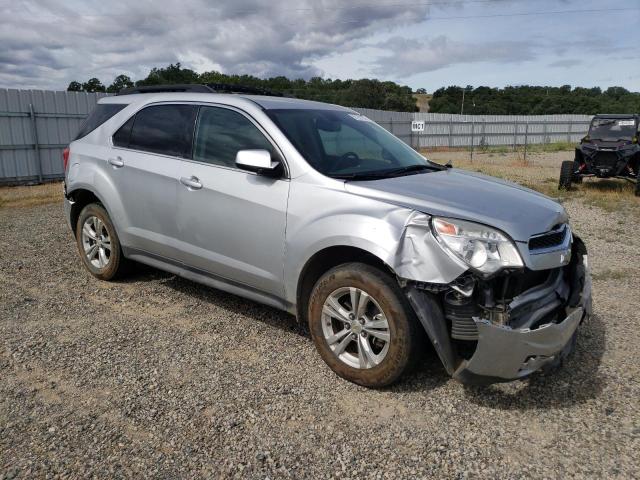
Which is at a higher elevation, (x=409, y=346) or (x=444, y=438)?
(x=409, y=346)

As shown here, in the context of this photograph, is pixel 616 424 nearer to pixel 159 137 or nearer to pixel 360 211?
pixel 360 211

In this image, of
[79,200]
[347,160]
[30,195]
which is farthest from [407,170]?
[30,195]

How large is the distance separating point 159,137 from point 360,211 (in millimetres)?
2185

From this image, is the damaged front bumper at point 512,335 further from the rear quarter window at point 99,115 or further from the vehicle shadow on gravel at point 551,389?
the rear quarter window at point 99,115

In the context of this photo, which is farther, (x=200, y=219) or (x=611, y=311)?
(x=611, y=311)

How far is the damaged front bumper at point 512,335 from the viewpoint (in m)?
2.72

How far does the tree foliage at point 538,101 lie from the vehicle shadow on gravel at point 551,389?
5122 centimetres

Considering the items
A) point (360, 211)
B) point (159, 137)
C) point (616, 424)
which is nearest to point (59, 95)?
point (159, 137)

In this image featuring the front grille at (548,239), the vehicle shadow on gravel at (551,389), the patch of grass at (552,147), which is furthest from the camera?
the patch of grass at (552,147)

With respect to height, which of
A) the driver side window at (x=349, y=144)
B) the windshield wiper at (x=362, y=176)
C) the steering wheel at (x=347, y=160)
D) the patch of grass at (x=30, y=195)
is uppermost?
the driver side window at (x=349, y=144)

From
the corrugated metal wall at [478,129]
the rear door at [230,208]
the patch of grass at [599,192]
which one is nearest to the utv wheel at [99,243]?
the rear door at [230,208]

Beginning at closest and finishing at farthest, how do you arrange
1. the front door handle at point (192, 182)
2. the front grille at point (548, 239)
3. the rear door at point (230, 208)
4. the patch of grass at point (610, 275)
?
1. the front grille at point (548, 239)
2. the rear door at point (230, 208)
3. the front door handle at point (192, 182)
4. the patch of grass at point (610, 275)

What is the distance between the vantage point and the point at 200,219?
3.95 meters

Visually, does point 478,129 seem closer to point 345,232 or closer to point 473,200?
point 473,200
